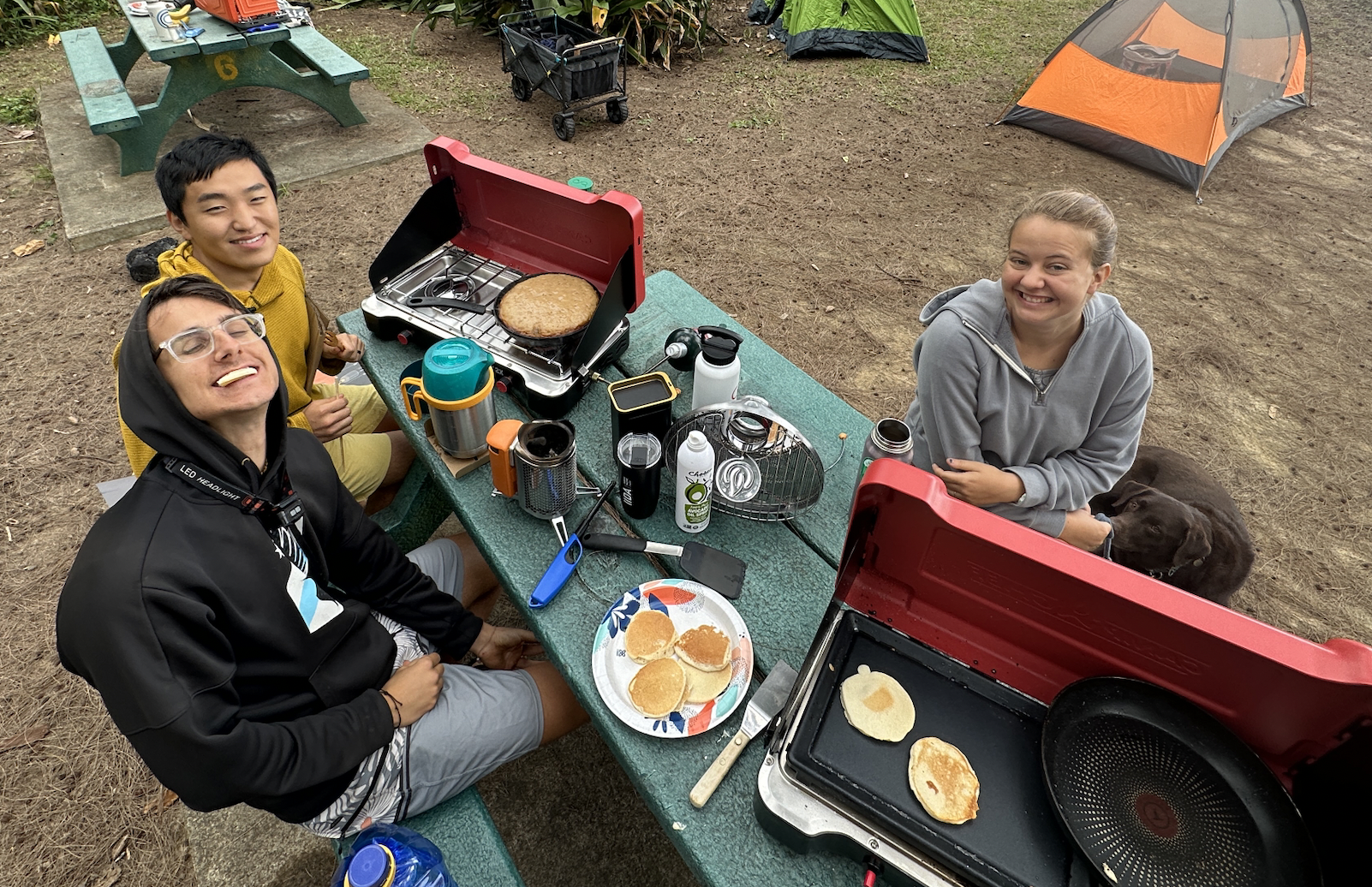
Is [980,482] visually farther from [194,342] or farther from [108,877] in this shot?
[108,877]

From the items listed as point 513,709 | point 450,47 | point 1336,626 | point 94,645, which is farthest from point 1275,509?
point 450,47

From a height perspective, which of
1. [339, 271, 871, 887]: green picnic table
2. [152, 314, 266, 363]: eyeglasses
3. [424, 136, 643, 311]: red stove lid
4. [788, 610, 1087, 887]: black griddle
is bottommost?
[339, 271, 871, 887]: green picnic table

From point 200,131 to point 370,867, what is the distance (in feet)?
22.5

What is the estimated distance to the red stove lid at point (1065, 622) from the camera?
113cm

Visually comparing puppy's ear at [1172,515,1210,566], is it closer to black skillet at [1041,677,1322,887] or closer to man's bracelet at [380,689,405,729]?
black skillet at [1041,677,1322,887]

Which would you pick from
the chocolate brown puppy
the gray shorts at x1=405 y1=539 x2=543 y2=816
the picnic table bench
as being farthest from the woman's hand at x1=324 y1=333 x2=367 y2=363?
the picnic table bench

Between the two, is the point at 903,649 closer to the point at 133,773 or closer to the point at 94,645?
the point at 94,645

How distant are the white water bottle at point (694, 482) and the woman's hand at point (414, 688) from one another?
78 centimetres

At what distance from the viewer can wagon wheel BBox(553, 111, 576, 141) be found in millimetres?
6140

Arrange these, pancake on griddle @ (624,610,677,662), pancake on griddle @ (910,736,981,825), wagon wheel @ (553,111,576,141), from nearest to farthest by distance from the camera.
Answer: pancake on griddle @ (910,736,981,825) < pancake on griddle @ (624,610,677,662) < wagon wheel @ (553,111,576,141)

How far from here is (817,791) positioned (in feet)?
4.13

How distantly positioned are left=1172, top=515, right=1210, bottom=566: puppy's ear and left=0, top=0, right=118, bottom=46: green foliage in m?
11.1

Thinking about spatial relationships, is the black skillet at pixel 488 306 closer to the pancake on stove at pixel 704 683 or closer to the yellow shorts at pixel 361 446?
the yellow shorts at pixel 361 446

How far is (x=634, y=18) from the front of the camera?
738 cm
